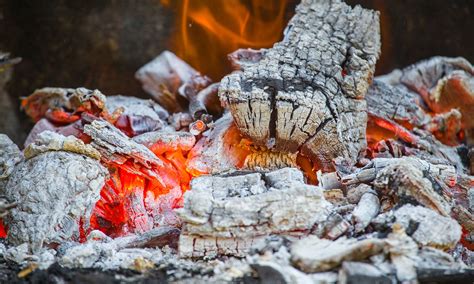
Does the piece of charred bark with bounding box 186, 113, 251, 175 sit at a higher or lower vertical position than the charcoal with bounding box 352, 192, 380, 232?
higher

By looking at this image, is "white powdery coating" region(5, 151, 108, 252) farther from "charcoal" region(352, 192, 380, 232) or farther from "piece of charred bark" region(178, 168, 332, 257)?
"charcoal" region(352, 192, 380, 232)

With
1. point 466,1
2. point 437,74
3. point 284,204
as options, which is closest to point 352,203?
point 284,204

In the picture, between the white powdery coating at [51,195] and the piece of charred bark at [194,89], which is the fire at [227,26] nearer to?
the piece of charred bark at [194,89]

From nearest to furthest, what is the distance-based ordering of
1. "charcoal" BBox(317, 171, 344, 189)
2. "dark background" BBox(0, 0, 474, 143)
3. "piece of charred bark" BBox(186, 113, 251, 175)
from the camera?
"charcoal" BBox(317, 171, 344, 189) → "piece of charred bark" BBox(186, 113, 251, 175) → "dark background" BBox(0, 0, 474, 143)

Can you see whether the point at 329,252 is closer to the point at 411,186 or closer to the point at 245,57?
the point at 411,186

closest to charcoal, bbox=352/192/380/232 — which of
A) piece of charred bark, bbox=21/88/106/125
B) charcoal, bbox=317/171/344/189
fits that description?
charcoal, bbox=317/171/344/189

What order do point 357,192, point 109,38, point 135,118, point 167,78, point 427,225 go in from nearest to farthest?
1. point 427,225
2. point 357,192
3. point 135,118
4. point 167,78
5. point 109,38

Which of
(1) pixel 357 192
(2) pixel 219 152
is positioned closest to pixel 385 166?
(1) pixel 357 192
